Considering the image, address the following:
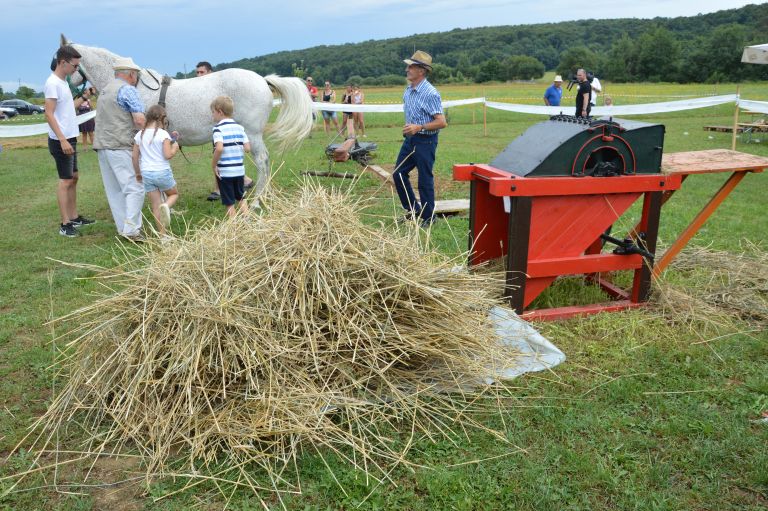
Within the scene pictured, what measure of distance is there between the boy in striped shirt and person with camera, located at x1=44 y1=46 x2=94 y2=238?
1.84 metres

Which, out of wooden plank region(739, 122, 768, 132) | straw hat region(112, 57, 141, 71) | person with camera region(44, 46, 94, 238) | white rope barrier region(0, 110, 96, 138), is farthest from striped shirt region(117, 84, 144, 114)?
wooden plank region(739, 122, 768, 132)

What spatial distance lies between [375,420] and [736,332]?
2.66m

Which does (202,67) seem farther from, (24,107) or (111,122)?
(24,107)

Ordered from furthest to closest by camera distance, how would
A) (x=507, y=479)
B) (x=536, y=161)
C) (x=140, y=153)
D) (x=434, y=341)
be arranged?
(x=140, y=153), (x=536, y=161), (x=434, y=341), (x=507, y=479)

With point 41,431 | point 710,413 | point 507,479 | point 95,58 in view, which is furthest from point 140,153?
point 710,413

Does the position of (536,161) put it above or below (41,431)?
above

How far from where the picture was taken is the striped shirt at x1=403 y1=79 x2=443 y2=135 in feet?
19.5

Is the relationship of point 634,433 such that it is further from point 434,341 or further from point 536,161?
point 536,161

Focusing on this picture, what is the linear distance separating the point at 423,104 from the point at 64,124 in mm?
3981

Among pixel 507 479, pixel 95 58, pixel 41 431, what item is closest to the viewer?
pixel 507 479

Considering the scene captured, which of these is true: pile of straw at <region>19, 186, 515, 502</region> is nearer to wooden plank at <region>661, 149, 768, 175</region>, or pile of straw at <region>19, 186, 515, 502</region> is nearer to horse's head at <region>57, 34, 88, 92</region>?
wooden plank at <region>661, 149, 768, 175</region>

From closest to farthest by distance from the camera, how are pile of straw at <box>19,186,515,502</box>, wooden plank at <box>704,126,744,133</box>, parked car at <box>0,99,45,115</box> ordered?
pile of straw at <box>19,186,515,502</box>
wooden plank at <box>704,126,744,133</box>
parked car at <box>0,99,45,115</box>

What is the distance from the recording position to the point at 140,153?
5988 mm

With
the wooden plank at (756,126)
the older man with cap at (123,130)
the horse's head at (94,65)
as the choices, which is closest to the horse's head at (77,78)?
the horse's head at (94,65)
